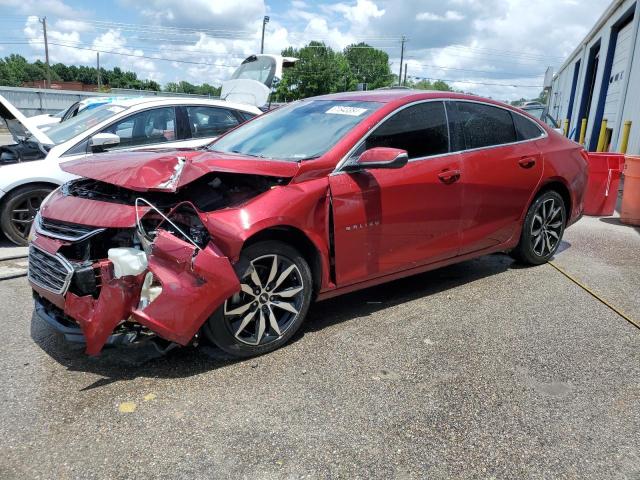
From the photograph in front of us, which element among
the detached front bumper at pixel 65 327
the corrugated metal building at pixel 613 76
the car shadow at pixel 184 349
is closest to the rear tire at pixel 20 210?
the car shadow at pixel 184 349

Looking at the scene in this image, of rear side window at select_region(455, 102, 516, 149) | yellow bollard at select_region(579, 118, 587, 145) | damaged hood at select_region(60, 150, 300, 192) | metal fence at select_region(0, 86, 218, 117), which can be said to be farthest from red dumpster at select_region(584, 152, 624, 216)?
metal fence at select_region(0, 86, 218, 117)

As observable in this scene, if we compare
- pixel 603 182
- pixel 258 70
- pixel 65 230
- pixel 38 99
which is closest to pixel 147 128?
pixel 65 230

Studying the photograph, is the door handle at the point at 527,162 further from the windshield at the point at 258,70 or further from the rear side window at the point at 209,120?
the windshield at the point at 258,70

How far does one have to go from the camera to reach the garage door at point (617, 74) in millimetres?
15638

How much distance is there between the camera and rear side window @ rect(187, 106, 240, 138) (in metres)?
6.91

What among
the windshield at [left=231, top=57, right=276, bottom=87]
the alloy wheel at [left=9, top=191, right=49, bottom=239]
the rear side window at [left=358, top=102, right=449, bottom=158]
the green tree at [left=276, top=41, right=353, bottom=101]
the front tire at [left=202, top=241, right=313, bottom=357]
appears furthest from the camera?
the green tree at [left=276, top=41, right=353, bottom=101]

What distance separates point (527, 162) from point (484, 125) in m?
0.60

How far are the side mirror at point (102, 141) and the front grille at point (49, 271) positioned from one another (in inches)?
101

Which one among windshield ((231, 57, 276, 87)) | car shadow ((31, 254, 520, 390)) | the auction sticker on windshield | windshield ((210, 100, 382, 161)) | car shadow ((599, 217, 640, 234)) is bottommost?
car shadow ((31, 254, 520, 390))

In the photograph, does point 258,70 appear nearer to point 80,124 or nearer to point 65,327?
point 80,124

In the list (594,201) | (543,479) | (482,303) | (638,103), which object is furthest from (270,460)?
(638,103)

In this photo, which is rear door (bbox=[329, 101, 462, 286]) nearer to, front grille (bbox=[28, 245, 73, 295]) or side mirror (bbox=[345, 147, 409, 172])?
side mirror (bbox=[345, 147, 409, 172])

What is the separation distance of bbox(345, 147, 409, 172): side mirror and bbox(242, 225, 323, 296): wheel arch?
23.6 inches

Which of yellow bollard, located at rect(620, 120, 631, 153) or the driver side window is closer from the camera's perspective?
the driver side window
